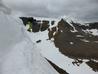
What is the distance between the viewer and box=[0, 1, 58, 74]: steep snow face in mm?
5266

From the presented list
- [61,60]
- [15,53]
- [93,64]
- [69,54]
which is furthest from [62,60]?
[15,53]

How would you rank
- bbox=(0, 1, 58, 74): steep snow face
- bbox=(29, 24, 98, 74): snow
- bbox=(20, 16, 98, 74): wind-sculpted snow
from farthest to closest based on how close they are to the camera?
bbox=(20, 16, 98, 74): wind-sculpted snow, bbox=(29, 24, 98, 74): snow, bbox=(0, 1, 58, 74): steep snow face

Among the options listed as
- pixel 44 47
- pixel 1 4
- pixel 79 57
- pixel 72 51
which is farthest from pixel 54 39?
pixel 1 4

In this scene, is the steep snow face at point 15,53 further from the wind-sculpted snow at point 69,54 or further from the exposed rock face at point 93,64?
the exposed rock face at point 93,64

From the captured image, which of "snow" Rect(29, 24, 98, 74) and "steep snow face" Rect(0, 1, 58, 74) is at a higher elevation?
"steep snow face" Rect(0, 1, 58, 74)

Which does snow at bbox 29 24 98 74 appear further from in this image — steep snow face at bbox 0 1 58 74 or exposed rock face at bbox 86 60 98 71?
steep snow face at bbox 0 1 58 74

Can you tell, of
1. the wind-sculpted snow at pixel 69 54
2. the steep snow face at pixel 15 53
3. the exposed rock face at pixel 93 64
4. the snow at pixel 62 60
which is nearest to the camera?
the steep snow face at pixel 15 53

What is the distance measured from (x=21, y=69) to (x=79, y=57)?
348 ft

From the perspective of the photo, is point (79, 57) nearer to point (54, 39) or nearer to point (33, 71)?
point (54, 39)

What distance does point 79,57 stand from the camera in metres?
110

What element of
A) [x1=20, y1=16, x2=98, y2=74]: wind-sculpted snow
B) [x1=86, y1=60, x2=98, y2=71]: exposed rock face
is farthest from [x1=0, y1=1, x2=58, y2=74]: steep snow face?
[x1=86, y1=60, x2=98, y2=71]: exposed rock face

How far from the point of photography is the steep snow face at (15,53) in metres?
5.27

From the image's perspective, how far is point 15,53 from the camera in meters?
5.69

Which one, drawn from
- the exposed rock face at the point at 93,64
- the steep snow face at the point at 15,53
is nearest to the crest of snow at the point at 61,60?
the exposed rock face at the point at 93,64
